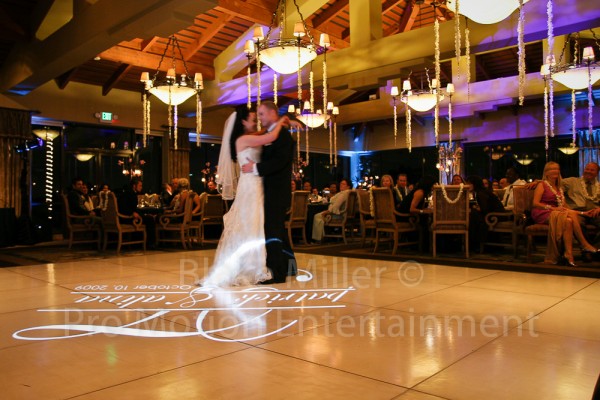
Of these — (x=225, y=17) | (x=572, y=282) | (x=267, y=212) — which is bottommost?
(x=572, y=282)

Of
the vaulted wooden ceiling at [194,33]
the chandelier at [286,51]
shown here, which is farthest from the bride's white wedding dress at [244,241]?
the vaulted wooden ceiling at [194,33]

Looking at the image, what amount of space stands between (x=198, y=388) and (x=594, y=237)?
5977mm

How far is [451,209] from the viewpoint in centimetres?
607

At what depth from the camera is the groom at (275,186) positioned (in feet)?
13.5

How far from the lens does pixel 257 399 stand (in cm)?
167

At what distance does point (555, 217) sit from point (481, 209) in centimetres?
141

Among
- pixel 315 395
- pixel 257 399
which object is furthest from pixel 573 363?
pixel 257 399

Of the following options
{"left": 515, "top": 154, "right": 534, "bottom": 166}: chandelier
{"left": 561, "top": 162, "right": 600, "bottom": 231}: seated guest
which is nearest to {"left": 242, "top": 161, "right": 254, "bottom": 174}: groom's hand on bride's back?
{"left": 561, "top": 162, "right": 600, "bottom": 231}: seated guest

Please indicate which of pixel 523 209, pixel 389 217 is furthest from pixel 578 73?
pixel 389 217

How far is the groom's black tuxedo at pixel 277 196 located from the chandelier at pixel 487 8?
2.64 metres

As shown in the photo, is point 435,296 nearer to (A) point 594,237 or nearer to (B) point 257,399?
(B) point 257,399

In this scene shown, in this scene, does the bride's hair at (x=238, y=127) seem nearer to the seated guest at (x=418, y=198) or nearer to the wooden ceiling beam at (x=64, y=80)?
the seated guest at (x=418, y=198)

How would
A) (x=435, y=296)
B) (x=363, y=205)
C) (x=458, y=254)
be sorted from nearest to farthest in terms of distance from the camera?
(x=435, y=296) → (x=458, y=254) → (x=363, y=205)

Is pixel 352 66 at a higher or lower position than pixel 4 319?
higher
